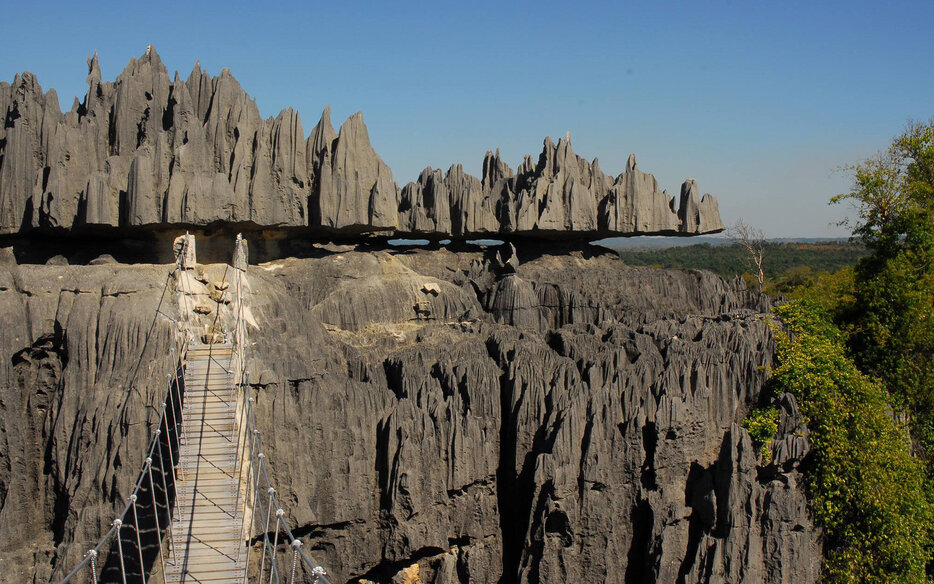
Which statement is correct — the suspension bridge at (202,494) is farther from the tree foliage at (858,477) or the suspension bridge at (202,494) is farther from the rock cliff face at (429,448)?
the tree foliage at (858,477)

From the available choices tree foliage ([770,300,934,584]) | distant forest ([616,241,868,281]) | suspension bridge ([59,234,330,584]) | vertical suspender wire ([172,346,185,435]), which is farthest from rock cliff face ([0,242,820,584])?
distant forest ([616,241,868,281])

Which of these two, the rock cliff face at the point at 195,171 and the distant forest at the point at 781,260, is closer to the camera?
the rock cliff face at the point at 195,171

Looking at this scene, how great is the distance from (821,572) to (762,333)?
794 centimetres

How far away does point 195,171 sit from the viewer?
28.4 meters

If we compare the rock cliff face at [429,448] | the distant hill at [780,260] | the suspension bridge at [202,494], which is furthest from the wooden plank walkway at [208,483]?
the distant hill at [780,260]

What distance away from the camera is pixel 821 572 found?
890 inches

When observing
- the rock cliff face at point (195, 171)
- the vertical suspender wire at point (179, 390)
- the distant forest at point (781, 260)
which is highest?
the rock cliff face at point (195, 171)

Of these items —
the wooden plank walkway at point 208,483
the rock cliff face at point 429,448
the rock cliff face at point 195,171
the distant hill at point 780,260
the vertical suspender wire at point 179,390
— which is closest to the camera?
the wooden plank walkway at point 208,483

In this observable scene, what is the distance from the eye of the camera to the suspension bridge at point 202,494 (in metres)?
16.8

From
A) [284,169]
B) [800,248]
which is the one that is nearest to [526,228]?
[284,169]

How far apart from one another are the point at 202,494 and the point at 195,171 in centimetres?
1399

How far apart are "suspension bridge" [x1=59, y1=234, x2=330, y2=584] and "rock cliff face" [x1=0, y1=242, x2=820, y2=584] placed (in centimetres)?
67

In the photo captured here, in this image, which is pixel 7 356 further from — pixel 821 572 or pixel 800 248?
pixel 800 248

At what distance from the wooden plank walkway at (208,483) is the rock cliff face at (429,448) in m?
1.19
